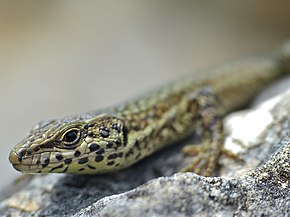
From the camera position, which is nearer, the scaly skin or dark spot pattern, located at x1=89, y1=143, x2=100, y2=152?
the scaly skin

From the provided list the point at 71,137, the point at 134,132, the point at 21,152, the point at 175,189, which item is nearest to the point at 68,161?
the point at 71,137

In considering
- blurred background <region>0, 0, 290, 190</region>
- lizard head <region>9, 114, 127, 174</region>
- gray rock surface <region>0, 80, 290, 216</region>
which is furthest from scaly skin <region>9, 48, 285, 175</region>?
blurred background <region>0, 0, 290, 190</region>

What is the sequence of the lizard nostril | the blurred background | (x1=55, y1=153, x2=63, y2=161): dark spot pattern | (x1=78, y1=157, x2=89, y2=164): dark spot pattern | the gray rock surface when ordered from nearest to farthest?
1. the gray rock surface
2. the lizard nostril
3. (x1=55, y1=153, x2=63, y2=161): dark spot pattern
4. (x1=78, y1=157, x2=89, y2=164): dark spot pattern
5. the blurred background

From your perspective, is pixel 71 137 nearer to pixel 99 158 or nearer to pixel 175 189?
pixel 99 158

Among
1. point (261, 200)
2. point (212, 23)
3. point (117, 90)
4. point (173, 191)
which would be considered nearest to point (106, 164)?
point (173, 191)

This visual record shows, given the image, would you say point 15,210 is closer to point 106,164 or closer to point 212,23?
point 106,164

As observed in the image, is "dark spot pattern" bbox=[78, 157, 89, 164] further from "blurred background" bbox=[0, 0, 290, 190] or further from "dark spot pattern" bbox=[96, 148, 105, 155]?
"blurred background" bbox=[0, 0, 290, 190]
